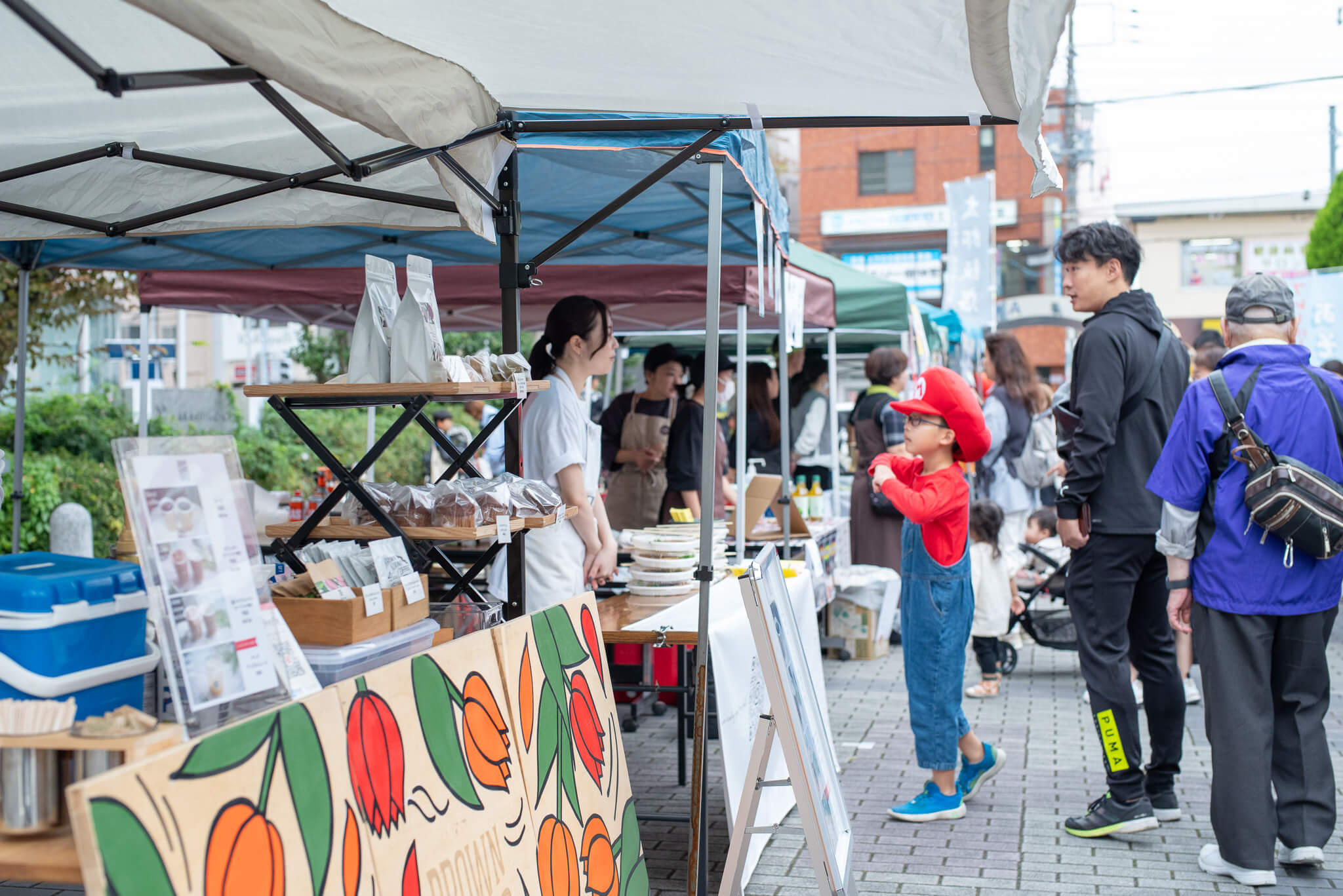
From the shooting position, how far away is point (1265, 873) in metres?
3.63

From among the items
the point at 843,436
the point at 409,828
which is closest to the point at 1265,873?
the point at 409,828

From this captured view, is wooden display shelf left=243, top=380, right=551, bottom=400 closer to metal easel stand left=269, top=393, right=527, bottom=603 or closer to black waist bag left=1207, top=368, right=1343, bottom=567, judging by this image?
metal easel stand left=269, top=393, right=527, bottom=603

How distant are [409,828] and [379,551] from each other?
749mm

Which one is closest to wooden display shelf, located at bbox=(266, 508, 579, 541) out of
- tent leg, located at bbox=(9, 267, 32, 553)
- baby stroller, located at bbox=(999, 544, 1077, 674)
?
tent leg, located at bbox=(9, 267, 32, 553)

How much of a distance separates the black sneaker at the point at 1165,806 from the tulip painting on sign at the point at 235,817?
11.6 feet

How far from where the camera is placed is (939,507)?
13.3 feet

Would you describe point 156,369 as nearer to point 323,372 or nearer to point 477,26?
point 323,372

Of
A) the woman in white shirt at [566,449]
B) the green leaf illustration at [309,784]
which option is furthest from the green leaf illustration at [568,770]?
the woman in white shirt at [566,449]

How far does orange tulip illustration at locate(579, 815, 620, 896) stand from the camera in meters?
→ 2.73

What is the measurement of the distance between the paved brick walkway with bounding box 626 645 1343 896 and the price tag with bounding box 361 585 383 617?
6.20ft

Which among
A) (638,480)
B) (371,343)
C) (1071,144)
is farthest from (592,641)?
(1071,144)

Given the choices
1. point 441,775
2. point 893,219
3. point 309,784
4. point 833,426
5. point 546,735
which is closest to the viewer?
point 309,784

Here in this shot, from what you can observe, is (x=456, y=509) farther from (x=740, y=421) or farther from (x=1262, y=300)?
(x=1262, y=300)

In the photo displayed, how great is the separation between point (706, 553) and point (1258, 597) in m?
1.80
